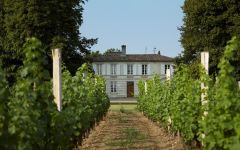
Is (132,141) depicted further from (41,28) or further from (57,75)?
(41,28)

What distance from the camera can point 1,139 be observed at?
6.59m

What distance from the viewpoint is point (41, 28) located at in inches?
1604

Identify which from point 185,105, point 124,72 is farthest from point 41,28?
point 124,72

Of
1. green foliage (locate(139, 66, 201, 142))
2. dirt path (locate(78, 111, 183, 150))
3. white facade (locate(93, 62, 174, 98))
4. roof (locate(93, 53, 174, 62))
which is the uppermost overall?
roof (locate(93, 53, 174, 62))

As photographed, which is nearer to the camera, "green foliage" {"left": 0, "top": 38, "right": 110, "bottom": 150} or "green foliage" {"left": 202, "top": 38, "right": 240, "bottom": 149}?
"green foliage" {"left": 0, "top": 38, "right": 110, "bottom": 150}

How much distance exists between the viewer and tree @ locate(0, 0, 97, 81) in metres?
40.4

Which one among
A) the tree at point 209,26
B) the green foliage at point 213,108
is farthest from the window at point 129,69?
the green foliage at point 213,108

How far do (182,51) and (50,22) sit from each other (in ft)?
29.9

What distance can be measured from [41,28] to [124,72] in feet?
151

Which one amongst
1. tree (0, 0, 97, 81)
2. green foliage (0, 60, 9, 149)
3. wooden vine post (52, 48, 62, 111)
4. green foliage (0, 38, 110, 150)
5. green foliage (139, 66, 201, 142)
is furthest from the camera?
tree (0, 0, 97, 81)

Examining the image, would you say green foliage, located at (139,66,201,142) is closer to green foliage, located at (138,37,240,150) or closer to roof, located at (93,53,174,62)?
green foliage, located at (138,37,240,150)

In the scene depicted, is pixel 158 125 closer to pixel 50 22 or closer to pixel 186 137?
pixel 186 137

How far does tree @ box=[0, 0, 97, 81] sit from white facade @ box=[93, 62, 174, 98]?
43.1 meters

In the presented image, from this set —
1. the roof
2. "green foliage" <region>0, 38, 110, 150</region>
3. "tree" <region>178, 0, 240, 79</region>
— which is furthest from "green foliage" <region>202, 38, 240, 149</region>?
the roof
